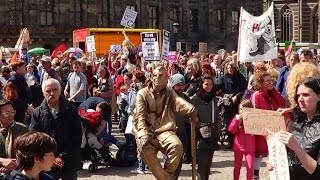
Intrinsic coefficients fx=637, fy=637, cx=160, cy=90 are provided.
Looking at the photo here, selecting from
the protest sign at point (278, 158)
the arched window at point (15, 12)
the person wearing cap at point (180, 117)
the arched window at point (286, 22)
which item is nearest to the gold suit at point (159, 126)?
the person wearing cap at point (180, 117)

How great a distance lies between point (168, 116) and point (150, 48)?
985cm

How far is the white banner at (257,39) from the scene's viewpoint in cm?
1380

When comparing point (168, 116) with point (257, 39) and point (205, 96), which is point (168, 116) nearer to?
point (205, 96)

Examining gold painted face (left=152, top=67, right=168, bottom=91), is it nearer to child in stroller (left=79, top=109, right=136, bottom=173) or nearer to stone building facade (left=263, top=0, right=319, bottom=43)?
child in stroller (left=79, top=109, right=136, bottom=173)

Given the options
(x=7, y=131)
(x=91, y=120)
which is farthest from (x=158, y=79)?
(x=91, y=120)

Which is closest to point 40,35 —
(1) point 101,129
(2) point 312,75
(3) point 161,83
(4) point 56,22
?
(4) point 56,22

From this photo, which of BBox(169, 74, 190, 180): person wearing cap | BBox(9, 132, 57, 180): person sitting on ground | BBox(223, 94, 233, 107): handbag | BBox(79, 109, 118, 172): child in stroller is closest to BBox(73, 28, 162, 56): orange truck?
BBox(223, 94, 233, 107): handbag

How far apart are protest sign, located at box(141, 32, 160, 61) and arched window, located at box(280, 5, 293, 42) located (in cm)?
4295

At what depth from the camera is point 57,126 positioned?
22.2 feet

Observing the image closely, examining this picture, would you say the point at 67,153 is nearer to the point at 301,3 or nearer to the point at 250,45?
the point at 250,45

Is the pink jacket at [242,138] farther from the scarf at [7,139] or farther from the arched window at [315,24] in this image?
the arched window at [315,24]

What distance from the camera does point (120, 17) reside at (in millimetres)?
44438

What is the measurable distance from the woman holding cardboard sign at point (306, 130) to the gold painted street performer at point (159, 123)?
3.60 m

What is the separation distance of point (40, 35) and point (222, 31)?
17.3 m
